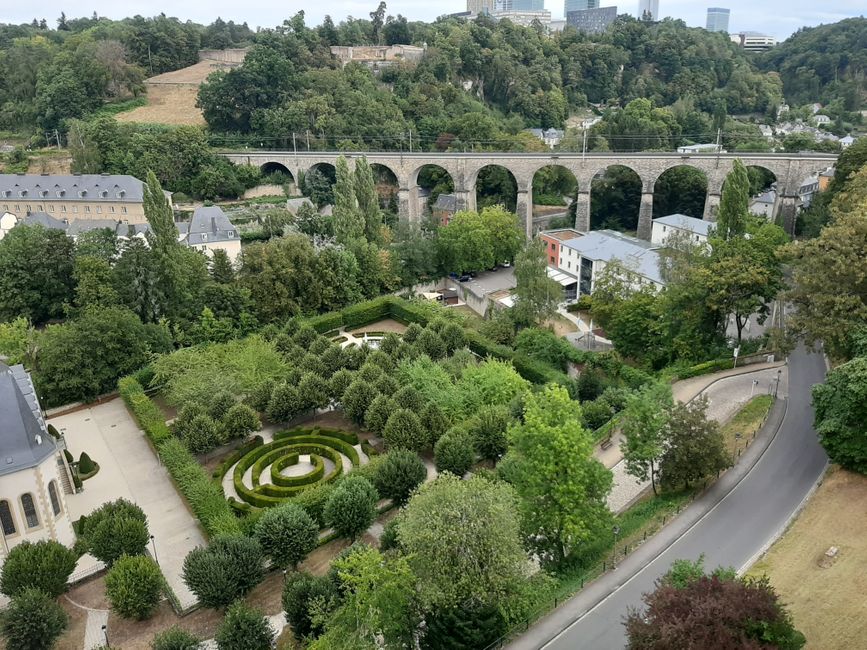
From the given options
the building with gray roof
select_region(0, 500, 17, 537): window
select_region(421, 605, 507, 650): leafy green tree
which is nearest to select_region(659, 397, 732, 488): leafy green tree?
select_region(421, 605, 507, 650): leafy green tree

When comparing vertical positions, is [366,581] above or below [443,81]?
below

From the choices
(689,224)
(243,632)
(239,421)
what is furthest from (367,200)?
(243,632)

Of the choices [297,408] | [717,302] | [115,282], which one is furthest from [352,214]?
[717,302]

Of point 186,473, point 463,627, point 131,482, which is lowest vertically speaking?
point 131,482

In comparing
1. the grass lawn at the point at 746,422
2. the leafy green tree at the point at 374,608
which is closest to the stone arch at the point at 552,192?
the grass lawn at the point at 746,422

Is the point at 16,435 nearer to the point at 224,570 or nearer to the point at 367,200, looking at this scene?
the point at 224,570

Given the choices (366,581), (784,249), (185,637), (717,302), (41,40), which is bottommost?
(185,637)

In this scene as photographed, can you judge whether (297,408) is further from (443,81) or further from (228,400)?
(443,81)
